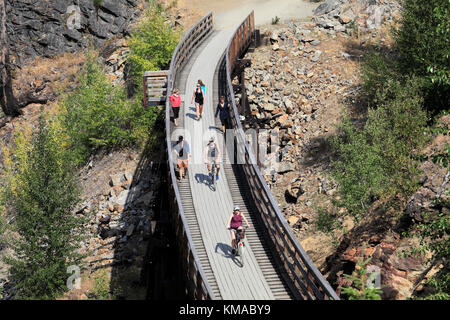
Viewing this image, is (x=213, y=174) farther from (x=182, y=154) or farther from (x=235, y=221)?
(x=235, y=221)

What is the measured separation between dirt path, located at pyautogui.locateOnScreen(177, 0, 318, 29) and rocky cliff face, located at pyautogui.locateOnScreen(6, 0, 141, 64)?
18.7 ft

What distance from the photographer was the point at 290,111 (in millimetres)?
33469

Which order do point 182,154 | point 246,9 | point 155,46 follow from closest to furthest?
point 182,154 < point 155,46 < point 246,9

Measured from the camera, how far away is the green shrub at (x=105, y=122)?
112 ft

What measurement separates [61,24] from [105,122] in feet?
55.6

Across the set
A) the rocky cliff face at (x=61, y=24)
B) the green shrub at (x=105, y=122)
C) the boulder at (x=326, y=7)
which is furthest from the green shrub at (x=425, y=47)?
the rocky cliff face at (x=61, y=24)

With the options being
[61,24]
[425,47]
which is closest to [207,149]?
[425,47]

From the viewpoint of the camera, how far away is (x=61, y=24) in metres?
46.6

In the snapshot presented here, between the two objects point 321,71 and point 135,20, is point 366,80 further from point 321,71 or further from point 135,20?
point 135,20

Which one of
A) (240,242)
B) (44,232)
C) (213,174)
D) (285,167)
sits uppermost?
(213,174)

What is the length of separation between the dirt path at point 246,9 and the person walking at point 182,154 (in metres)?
20.6

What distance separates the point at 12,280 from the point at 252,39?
70.0 feet

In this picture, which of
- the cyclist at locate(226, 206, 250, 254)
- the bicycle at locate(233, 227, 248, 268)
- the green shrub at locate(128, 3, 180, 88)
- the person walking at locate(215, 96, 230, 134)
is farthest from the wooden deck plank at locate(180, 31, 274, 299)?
the green shrub at locate(128, 3, 180, 88)
